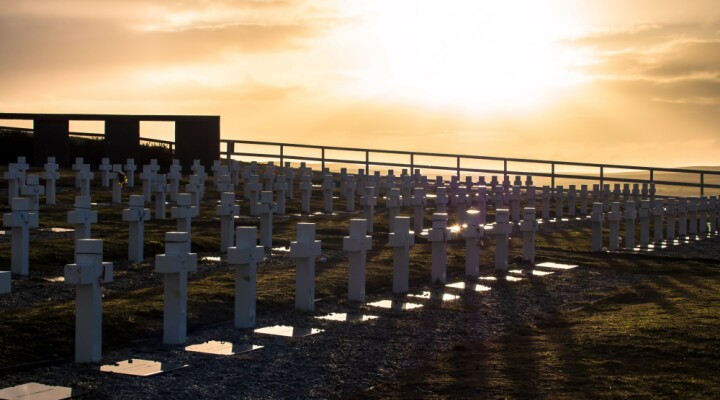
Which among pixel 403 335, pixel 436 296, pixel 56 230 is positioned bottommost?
pixel 403 335

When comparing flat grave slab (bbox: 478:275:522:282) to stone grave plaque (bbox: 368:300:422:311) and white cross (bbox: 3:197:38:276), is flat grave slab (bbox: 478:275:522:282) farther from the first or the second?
white cross (bbox: 3:197:38:276)

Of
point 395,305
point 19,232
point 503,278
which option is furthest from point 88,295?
point 503,278

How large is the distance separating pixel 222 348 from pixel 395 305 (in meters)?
3.49

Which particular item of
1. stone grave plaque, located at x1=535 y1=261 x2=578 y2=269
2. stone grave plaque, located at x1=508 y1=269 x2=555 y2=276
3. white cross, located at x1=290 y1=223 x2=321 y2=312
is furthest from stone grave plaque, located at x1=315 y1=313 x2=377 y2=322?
stone grave plaque, located at x1=535 y1=261 x2=578 y2=269

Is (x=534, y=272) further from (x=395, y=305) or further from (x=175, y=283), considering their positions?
(x=175, y=283)

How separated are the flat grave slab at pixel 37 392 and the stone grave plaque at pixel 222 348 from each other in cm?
173

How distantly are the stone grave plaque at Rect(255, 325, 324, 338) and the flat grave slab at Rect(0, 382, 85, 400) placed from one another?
2.82 meters

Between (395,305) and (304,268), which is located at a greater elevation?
(304,268)

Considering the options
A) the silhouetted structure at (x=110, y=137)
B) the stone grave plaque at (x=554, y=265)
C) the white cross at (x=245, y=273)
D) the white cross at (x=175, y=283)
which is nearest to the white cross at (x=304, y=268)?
the white cross at (x=245, y=273)

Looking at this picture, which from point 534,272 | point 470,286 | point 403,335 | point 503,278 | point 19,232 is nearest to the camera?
point 403,335

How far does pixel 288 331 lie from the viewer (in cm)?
1109

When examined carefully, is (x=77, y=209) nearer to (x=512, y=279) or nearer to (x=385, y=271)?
(x=385, y=271)

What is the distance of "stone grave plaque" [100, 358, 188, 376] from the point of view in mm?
9074

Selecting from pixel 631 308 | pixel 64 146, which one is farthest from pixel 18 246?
pixel 64 146
